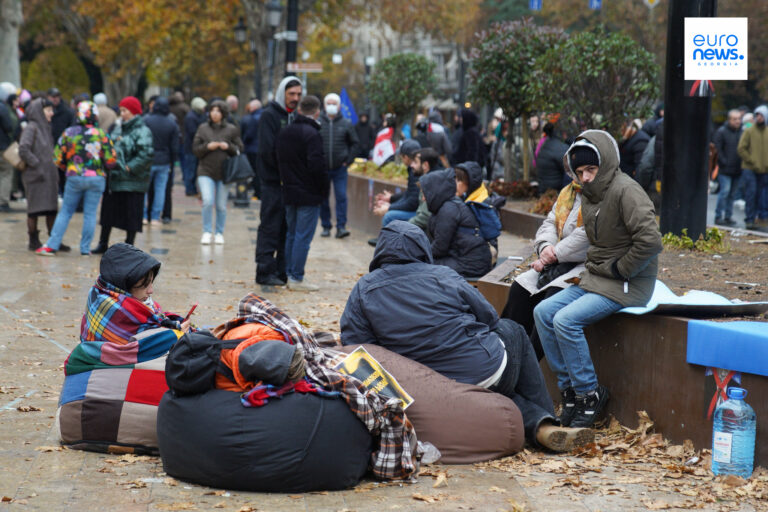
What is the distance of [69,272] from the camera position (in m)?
11.5

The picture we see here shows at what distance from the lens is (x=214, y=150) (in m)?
14.0

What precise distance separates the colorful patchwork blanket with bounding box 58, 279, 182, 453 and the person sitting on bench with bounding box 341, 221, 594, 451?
1058 millimetres

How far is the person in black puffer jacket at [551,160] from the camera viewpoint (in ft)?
44.9

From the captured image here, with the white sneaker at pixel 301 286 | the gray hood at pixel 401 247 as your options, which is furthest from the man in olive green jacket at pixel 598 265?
the white sneaker at pixel 301 286

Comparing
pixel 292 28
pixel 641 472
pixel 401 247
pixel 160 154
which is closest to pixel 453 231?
pixel 401 247

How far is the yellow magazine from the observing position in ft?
17.3

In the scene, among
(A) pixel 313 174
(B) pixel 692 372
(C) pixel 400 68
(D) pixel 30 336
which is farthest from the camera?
(C) pixel 400 68

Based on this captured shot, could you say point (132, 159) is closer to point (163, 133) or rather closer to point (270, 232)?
point (270, 232)

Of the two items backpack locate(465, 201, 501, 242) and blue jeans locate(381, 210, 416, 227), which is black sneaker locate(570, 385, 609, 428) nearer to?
backpack locate(465, 201, 501, 242)

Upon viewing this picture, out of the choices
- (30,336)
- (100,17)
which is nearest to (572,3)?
(100,17)

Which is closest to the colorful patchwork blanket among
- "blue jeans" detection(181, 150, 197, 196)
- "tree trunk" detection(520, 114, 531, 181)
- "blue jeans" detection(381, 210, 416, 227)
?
"blue jeans" detection(381, 210, 416, 227)

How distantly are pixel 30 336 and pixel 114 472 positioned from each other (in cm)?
349

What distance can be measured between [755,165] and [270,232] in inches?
388

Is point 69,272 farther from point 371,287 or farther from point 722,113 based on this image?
point 722,113
